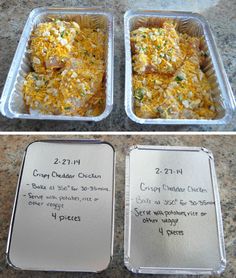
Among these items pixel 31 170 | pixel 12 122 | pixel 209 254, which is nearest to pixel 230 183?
pixel 209 254

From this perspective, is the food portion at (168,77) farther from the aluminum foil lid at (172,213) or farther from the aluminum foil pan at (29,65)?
the aluminum foil lid at (172,213)

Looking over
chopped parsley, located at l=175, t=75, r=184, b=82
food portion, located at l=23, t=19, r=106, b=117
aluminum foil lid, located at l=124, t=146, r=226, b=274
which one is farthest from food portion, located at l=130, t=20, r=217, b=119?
aluminum foil lid, located at l=124, t=146, r=226, b=274

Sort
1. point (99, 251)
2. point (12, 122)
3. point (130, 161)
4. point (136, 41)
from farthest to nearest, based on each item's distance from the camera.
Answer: point (136, 41) → point (12, 122) → point (130, 161) → point (99, 251)

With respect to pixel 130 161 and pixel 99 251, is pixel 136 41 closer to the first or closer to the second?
pixel 130 161

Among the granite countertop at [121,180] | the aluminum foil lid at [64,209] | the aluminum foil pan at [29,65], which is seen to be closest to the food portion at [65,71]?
the aluminum foil pan at [29,65]

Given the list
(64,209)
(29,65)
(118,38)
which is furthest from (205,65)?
(64,209)

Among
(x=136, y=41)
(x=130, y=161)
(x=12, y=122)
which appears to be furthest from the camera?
(x=136, y=41)
